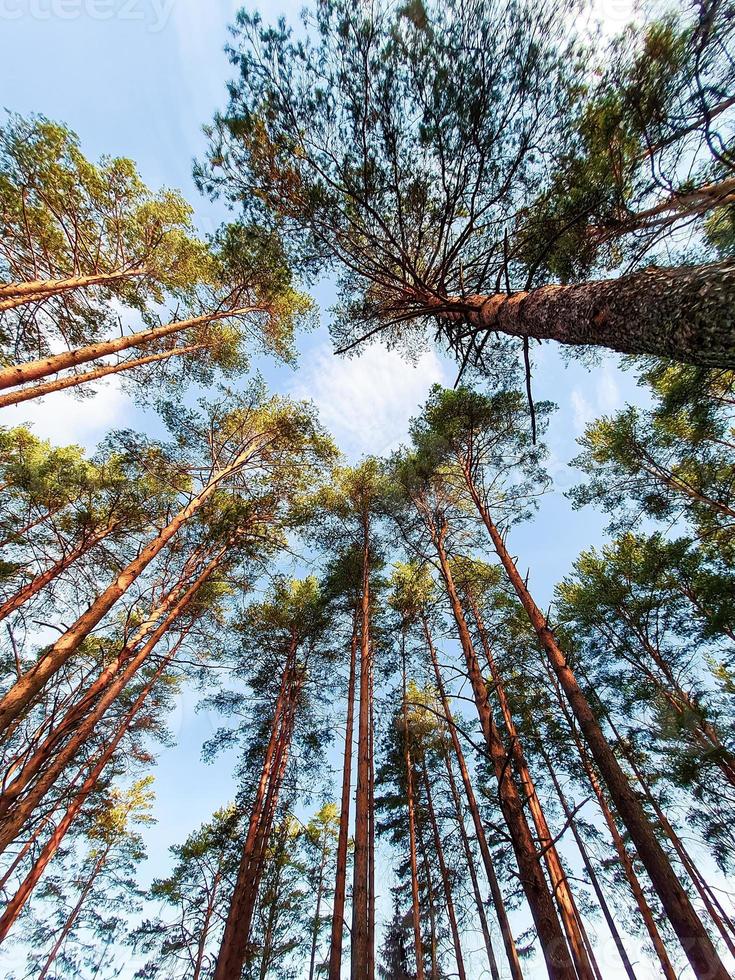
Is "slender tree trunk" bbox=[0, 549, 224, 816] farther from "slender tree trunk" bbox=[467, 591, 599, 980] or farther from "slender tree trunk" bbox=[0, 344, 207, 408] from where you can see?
"slender tree trunk" bbox=[467, 591, 599, 980]

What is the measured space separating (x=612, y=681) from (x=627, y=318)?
43.7 ft

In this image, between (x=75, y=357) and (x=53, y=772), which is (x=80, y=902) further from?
(x=75, y=357)

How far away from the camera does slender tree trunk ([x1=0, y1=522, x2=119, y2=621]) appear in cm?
895

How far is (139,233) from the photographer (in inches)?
335

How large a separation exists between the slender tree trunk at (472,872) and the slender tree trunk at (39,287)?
1452 cm

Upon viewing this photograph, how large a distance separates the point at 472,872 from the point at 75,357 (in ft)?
48.8

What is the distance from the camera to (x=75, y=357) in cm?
553

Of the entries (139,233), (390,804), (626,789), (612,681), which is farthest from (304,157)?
(390,804)

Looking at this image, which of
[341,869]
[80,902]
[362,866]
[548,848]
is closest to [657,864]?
[548,848]

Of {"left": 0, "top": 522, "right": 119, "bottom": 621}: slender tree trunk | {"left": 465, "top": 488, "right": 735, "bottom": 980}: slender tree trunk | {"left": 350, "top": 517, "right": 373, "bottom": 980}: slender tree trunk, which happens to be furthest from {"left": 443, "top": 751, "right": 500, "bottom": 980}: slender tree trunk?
{"left": 0, "top": 522, "right": 119, "bottom": 621}: slender tree trunk

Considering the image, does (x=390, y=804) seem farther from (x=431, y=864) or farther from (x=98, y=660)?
(x=98, y=660)

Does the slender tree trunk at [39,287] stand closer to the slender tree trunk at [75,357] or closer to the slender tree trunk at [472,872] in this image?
the slender tree trunk at [75,357]

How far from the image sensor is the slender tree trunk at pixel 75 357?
14.5 ft

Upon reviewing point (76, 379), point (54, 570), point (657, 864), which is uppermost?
point (54, 570)
